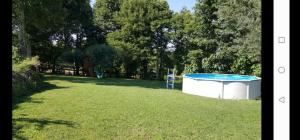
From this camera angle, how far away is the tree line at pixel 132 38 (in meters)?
20.3

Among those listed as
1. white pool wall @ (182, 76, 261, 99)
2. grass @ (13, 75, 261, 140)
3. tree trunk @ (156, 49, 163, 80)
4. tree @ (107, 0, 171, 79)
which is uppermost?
tree @ (107, 0, 171, 79)

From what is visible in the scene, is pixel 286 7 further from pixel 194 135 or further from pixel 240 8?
pixel 240 8

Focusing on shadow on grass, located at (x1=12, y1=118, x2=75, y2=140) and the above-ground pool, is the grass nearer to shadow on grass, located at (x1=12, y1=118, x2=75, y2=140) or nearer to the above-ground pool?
shadow on grass, located at (x1=12, y1=118, x2=75, y2=140)

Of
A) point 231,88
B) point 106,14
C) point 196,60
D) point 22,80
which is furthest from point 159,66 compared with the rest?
point 22,80

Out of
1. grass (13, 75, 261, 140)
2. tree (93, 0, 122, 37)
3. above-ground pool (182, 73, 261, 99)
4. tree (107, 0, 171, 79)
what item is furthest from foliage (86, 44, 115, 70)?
grass (13, 75, 261, 140)

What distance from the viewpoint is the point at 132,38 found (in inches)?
965

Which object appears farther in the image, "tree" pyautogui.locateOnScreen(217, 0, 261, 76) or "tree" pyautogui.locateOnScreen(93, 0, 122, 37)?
"tree" pyautogui.locateOnScreen(93, 0, 122, 37)

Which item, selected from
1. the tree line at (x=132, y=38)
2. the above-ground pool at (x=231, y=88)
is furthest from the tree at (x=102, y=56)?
the above-ground pool at (x=231, y=88)

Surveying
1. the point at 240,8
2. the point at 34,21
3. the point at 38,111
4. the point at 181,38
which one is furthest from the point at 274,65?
the point at 181,38

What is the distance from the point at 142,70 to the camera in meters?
25.0

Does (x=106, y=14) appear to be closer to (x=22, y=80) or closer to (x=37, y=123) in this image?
(x=22, y=80)

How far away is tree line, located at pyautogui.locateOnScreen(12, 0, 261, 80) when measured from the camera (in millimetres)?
20312

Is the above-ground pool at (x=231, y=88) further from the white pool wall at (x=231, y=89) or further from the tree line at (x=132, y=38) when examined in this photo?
the tree line at (x=132, y=38)

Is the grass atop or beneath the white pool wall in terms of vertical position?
beneath
